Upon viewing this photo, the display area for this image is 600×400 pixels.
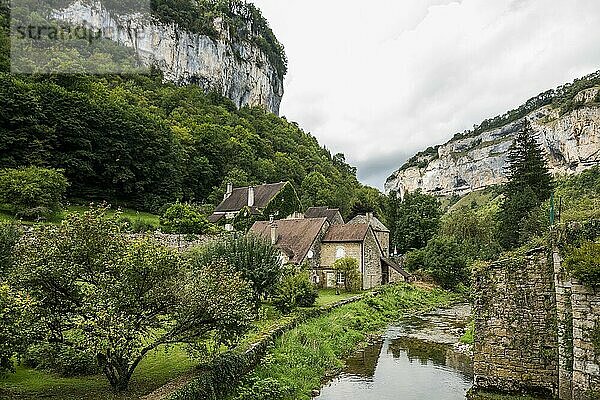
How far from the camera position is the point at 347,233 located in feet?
129

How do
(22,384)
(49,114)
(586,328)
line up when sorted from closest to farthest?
(586,328), (22,384), (49,114)

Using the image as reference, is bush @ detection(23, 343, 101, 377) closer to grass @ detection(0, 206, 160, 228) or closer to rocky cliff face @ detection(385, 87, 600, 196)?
grass @ detection(0, 206, 160, 228)

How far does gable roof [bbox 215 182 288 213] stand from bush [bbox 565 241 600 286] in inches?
1703

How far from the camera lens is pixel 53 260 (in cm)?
1083

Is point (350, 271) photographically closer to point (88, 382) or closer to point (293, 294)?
point (293, 294)

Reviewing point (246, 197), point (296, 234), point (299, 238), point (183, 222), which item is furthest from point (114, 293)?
point (246, 197)

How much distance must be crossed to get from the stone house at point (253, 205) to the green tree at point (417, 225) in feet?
47.8

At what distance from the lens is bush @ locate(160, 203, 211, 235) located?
42.5 m

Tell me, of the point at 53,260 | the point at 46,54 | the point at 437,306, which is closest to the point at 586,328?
the point at 53,260

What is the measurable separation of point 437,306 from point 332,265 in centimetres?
889

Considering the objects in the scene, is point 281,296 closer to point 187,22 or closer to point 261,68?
point 187,22

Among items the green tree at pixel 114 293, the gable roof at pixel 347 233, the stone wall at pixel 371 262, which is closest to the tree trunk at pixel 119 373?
the green tree at pixel 114 293

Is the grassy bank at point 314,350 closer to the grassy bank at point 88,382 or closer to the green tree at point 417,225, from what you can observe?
the grassy bank at point 88,382

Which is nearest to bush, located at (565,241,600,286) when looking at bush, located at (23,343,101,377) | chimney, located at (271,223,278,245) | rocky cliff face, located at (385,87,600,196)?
bush, located at (23,343,101,377)
